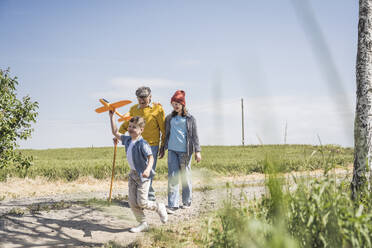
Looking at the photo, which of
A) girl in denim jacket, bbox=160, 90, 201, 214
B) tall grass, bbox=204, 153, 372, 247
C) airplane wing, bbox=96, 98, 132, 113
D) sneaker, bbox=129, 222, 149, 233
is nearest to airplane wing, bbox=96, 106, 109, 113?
airplane wing, bbox=96, 98, 132, 113

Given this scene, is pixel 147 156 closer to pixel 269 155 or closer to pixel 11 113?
pixel 269 155

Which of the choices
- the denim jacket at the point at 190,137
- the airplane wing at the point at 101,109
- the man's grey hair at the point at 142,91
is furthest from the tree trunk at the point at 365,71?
the airplane wing at the point at 101,109

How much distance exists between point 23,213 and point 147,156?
9.46 ft

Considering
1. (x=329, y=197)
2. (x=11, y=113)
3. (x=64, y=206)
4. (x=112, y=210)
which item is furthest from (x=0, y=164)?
(x=329, y=197)

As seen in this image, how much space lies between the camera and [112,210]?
232 centimetres

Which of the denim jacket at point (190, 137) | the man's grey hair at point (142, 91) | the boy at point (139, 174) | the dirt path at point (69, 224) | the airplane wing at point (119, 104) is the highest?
the man's grey hair at point (142, 91)

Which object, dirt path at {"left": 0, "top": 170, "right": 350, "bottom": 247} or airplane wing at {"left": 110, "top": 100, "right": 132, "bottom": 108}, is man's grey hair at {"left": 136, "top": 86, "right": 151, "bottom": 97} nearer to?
airplane wing at {"left": 110, "top": 100, "right": 132, "bottom": 108}

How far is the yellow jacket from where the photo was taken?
6.58 meters

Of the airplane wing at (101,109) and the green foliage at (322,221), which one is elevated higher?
the airplane wing at (101,109)

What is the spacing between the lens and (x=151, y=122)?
6578 millimetres

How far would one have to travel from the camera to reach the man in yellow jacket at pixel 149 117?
654 centimetres

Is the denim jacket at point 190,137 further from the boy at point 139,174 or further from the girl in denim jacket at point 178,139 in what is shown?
the boy at point 139,174

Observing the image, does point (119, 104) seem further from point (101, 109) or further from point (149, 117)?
point (149, 117)

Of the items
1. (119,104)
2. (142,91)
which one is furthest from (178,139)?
(119,104)
